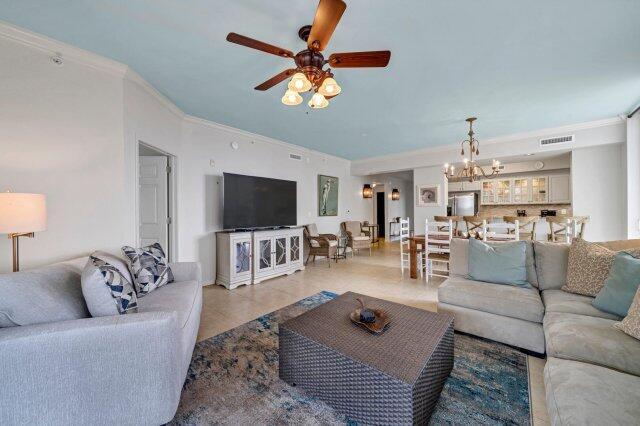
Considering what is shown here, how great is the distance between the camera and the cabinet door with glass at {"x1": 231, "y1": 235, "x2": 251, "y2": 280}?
394cm

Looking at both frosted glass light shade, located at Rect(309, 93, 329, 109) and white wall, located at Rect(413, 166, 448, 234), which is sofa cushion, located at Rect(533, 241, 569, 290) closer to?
frosted glass light shade, located at Rect(309, 93, 329, 109)

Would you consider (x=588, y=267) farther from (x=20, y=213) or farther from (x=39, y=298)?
(x=20, y=213)

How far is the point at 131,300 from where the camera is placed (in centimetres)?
163

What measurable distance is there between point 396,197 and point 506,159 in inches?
184

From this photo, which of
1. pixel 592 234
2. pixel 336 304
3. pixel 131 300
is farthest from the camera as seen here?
pixel 592 234

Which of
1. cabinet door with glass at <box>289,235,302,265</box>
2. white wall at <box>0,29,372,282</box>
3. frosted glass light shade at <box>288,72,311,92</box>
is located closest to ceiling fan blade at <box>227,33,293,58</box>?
frosted glass light shade at <box>288,72,311,92</box>

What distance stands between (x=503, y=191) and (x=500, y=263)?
562cm

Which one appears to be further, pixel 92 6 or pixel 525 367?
pixel 525 367

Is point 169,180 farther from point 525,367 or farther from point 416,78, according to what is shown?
point 525,367

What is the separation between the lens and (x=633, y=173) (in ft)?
12.7

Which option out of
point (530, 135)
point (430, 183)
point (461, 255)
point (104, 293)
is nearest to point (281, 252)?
point (461, 255)

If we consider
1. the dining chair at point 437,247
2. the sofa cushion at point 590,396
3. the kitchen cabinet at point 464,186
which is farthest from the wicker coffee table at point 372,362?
the kitchen cabinet at point 464,186

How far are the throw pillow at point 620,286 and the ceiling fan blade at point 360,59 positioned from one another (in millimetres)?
2200

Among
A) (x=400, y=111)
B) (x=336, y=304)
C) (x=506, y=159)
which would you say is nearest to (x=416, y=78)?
(x=400, y=111)
